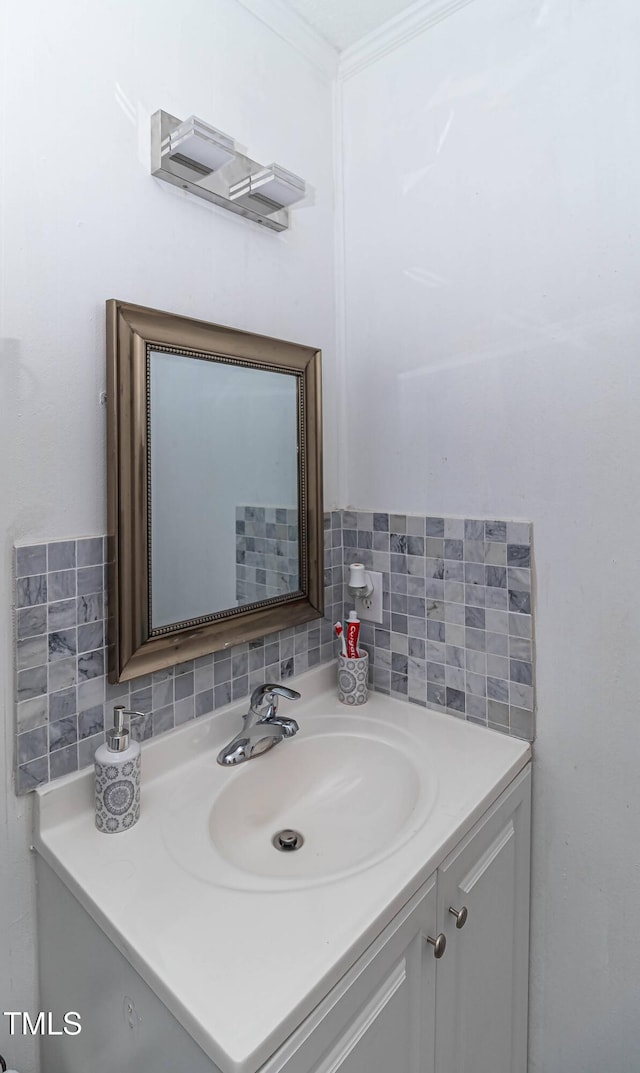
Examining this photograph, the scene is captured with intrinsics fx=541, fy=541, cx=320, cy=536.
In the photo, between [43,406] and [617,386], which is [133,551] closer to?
[43,406]

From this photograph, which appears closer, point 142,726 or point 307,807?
point 142,726

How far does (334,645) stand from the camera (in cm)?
139

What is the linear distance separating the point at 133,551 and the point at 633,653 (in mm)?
903

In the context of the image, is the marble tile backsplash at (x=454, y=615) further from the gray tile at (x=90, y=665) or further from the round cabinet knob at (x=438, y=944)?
the gray tile at (x=90, y=665)

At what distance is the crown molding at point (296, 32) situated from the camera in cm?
116

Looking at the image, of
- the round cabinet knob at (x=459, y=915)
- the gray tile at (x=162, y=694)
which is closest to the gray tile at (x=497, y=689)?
the round cabinet knob at (x=459, y=915)

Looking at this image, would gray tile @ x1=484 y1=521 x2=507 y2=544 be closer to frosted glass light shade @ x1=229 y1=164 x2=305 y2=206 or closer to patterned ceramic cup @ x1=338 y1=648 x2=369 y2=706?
patterned ceramic cup @ x1=338 y1=648 x2=369 y2=706

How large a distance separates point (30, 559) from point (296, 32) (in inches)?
51.7

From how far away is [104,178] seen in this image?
2.92 ft

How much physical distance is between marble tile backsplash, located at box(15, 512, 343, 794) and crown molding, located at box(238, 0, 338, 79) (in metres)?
1.18

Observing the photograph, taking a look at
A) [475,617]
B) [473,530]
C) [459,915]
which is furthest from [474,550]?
[459,915]

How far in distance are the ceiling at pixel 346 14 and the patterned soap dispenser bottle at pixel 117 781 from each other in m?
1.53

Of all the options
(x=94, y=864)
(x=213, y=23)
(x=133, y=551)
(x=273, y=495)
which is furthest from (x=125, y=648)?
(x=213, y=23)

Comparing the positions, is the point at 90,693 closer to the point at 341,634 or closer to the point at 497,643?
the point at 341,634
